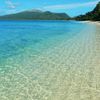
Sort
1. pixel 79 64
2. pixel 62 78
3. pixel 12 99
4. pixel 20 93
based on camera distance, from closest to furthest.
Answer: pixel 12 99, pixel 20 93, pixel 62 78, pixel 79 64

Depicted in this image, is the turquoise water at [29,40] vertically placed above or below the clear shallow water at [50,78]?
above

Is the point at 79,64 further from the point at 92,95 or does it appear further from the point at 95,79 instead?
the point at 92,95

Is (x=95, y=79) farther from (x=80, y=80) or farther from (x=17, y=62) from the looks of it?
(x=17, y=62)

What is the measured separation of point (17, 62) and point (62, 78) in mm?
3537

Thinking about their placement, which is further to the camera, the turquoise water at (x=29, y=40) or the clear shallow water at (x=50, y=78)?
the turquoise water at (x=29, y=40)

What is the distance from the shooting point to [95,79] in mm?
8586

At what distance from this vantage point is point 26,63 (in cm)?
1141

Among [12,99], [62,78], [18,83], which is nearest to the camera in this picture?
[12,99]

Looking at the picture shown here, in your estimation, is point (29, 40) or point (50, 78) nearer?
point (50, 78)

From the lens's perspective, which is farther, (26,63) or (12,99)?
(26,63)

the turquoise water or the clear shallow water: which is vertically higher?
the turquoise water

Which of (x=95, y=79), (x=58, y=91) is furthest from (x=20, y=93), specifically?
(x=95, y=79)

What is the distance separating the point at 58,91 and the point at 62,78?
1437mm

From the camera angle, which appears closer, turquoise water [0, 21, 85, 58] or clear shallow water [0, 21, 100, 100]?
clear shallow water [0, 21, 100, 100]
